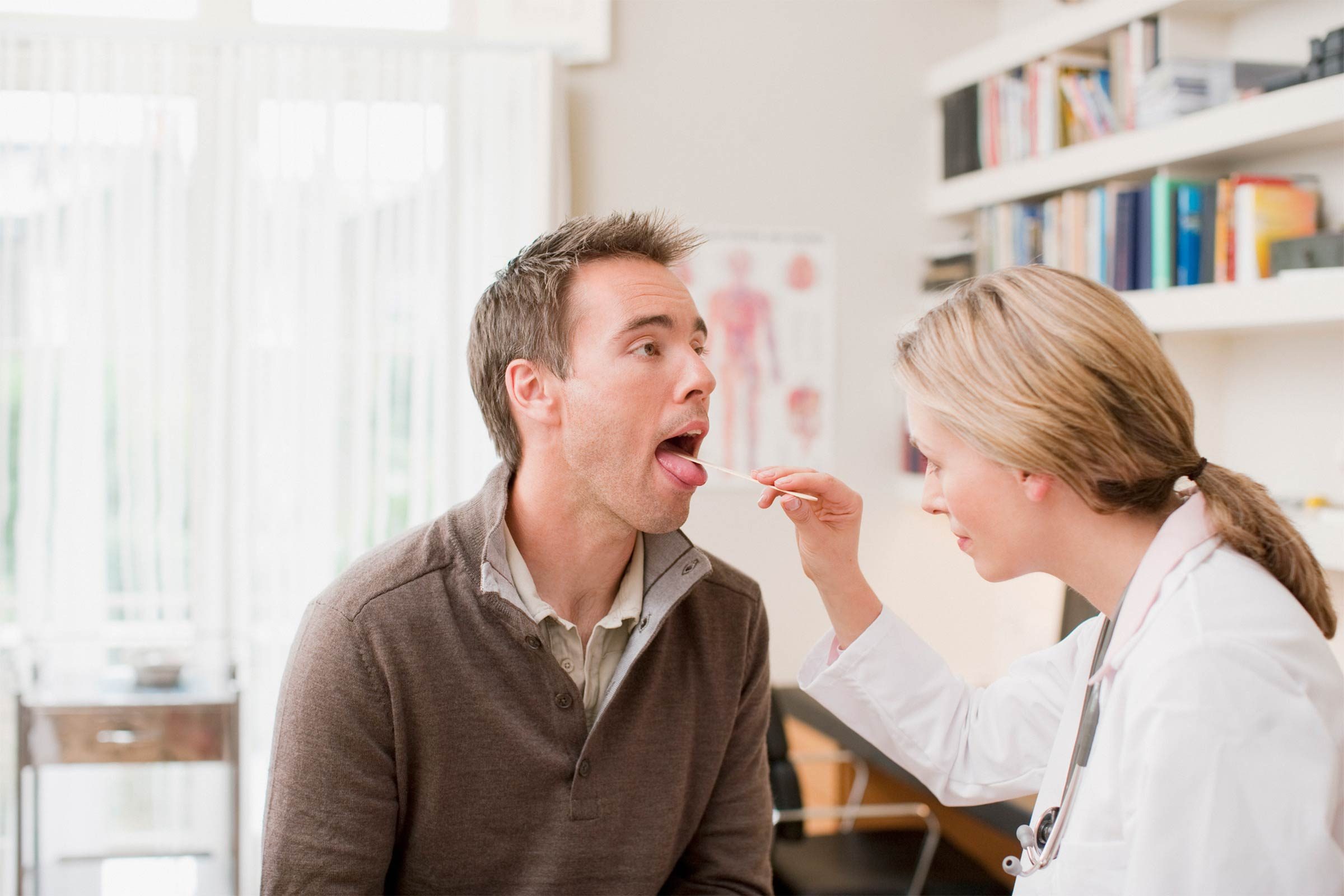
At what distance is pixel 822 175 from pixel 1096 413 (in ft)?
9.43

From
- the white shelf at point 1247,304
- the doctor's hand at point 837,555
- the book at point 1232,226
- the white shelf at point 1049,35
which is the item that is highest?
the white shelf at point 1049,35

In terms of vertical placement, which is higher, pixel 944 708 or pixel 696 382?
pixel 696 382

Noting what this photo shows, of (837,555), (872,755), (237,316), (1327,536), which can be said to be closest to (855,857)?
(872,755)

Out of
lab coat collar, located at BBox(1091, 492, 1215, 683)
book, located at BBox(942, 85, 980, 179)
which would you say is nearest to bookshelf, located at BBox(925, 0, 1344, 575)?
book, located at BBox(942, 85, 980, 179)

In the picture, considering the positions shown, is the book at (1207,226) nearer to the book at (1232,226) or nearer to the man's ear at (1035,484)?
the book at (1232,226)

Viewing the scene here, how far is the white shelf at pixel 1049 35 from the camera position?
9.94 ft

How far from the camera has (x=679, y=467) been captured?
1.69 m

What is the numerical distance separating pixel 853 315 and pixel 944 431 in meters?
2.71

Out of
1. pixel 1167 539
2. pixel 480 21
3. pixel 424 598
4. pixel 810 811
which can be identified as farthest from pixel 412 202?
pixel 1167 539

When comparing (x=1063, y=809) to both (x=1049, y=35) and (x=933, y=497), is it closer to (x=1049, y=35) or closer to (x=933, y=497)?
(x=933, y=497)

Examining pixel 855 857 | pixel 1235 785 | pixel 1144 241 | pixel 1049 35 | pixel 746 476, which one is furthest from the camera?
pixel 1049 35

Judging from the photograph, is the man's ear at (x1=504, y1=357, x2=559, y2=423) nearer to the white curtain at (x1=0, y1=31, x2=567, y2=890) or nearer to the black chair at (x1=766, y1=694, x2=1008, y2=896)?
the black chair at (x1=766, y1=694, x2=1008, y2=896)

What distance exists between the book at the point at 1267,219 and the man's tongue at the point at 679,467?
170 cm

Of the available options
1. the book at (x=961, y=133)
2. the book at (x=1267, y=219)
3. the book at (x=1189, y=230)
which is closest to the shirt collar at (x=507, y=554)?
the book at (x=1267, y=219)
